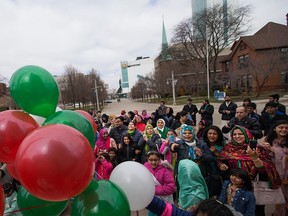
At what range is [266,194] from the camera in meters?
2.52

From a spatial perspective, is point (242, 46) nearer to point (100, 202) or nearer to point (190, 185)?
point (190, 185)

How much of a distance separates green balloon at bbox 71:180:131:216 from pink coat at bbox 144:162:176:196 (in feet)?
3.72

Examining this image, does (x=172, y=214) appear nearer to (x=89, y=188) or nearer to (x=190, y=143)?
(x=89, y=188)

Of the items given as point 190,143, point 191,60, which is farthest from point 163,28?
point 190,143

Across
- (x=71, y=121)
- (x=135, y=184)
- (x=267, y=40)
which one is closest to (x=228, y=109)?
(x=135, y=184)

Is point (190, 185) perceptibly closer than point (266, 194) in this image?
Yes

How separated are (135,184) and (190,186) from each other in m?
0.67

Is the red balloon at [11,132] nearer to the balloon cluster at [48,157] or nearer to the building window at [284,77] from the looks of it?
the balloon cluster at [48,157]

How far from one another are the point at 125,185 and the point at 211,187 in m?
1.50

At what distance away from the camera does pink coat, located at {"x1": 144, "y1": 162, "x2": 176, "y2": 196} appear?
98.0 inches

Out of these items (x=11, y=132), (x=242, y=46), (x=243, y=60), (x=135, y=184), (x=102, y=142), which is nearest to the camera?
(x=11, y=132)

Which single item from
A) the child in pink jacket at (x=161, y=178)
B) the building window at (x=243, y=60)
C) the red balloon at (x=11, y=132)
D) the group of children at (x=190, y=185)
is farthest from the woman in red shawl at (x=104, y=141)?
the building window at (x=243, y=60)

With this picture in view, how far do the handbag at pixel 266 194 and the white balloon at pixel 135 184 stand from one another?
Answer: 1.47 meters

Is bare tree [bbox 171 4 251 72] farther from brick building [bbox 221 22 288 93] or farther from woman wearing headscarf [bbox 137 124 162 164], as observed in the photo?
woman wearing headscarf [bbox 137 124 162 164]
